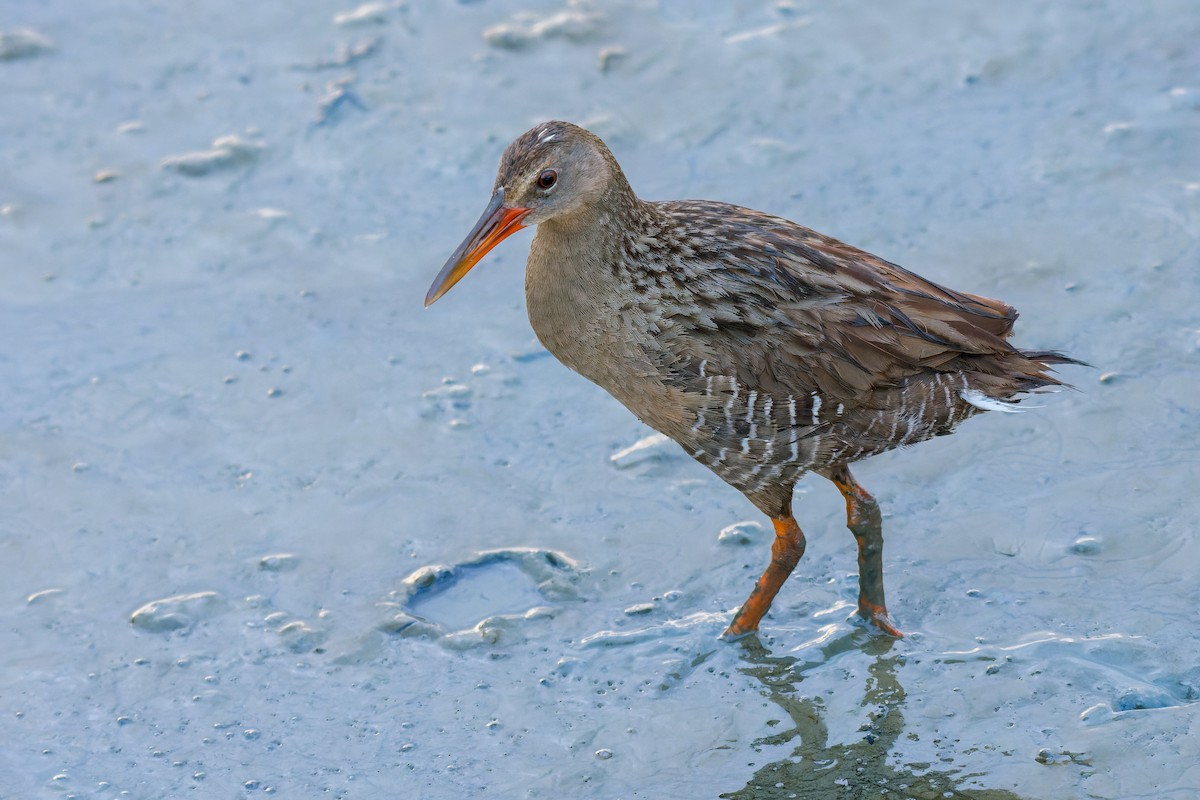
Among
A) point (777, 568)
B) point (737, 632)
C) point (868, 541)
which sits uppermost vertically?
point (868, 541)

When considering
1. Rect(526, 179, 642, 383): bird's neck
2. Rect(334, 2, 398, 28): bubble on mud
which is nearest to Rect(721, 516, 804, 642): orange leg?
Rect(526, 179, 642, 383): bird's neck

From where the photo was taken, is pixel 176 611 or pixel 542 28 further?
pixel 542 28

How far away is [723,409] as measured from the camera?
4.43m

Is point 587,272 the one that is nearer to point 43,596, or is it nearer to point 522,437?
point 522,437

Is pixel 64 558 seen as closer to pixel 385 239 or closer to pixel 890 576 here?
pixel 385 239

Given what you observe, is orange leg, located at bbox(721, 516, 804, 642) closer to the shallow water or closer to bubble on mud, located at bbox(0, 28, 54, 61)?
the shallow water

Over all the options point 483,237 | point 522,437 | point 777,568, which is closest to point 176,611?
point 522,437

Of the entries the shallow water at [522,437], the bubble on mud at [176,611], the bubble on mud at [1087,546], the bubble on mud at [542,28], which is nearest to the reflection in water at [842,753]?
the shallow water at [522,437]

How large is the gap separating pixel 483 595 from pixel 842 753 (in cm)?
130

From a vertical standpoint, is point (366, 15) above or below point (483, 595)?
above

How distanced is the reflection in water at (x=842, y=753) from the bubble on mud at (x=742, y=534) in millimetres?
471

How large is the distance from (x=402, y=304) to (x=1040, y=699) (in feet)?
9.91

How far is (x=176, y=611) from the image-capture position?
16.5ft

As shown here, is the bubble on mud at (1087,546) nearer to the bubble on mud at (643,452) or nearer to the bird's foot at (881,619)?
the bird's foot at (881,619)
